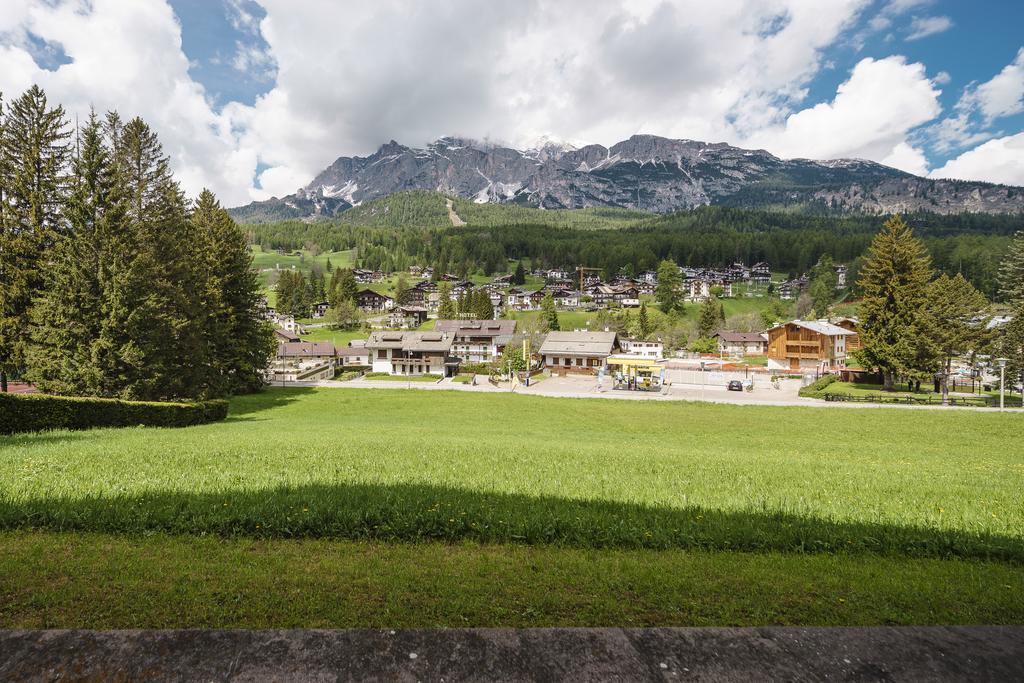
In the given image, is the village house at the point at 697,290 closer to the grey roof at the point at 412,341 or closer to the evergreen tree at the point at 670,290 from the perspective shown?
the evergreen tree at the point at 670,290

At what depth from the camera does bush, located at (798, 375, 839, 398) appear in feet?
161

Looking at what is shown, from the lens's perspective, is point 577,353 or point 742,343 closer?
point 577,353

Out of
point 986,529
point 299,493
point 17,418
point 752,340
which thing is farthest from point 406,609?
point 752,340

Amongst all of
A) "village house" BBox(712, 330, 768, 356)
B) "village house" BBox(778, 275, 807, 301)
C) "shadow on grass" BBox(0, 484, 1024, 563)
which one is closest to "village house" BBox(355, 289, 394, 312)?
"village house" BBox(712, 330, 768, 356)

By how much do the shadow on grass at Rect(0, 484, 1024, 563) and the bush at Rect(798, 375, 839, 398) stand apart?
47.0 metres

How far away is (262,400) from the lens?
4353 centimetres

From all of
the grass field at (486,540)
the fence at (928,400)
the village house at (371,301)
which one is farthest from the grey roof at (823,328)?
the village house at (371,301)

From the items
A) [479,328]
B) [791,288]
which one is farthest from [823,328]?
[791,288]

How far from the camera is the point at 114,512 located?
7.80 m

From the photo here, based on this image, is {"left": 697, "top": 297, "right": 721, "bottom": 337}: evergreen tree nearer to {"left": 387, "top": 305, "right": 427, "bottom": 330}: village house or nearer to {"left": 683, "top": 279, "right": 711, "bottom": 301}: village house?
{"left": 683, "top": 279, "right": 711, "bottom": 301}: village house

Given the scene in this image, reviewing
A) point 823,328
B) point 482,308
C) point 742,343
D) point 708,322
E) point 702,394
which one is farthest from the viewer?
point 482,308

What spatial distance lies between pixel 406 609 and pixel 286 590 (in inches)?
55.4

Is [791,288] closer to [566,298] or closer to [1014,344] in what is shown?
[566,298]

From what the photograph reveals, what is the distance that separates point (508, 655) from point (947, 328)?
53.3 m
